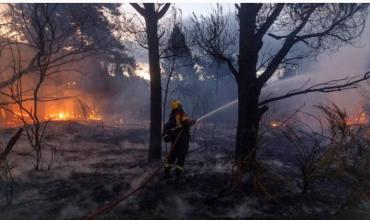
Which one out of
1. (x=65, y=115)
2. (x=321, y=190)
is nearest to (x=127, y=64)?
(x=65, y=115)

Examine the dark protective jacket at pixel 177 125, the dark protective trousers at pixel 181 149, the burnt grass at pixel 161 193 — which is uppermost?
the dark protective jacket at pixel 177 125

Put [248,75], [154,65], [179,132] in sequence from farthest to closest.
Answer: [154,65], [248,75], [179,132]

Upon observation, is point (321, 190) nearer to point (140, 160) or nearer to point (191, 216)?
point (191, 216)

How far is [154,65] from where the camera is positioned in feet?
28.8

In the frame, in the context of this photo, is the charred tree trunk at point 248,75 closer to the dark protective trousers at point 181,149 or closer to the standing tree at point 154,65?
the dark protective trousers at point 181,149

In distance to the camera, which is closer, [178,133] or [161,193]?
[161,193]

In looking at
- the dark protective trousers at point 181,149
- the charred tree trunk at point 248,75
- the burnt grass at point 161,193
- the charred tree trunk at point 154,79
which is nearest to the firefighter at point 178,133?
the dark protective trousers at point 181,149

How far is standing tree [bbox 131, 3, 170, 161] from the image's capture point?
8672 mm

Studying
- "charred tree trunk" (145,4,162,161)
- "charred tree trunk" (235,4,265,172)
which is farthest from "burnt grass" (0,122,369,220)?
"charred tree trunk" (145,4,162,161)

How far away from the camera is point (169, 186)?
671cm

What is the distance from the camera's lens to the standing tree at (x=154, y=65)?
8.67 m

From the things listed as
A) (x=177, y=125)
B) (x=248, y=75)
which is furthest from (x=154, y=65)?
(x=248, y=75)

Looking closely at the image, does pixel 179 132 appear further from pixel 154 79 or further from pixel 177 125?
pixel 154 79

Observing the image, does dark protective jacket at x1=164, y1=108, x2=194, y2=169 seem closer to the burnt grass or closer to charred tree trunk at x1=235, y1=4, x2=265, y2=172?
the burnt grass
